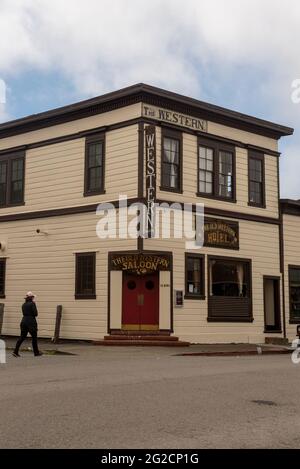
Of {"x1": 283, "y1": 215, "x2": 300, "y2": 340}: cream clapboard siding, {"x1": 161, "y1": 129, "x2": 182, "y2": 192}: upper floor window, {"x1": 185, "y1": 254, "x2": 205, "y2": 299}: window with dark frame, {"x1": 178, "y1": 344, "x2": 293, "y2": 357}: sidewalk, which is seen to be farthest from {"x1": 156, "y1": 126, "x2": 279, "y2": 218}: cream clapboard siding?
{"x1": 178, "y1": 344, "x2": 293, "y2": 357}: sidewalk

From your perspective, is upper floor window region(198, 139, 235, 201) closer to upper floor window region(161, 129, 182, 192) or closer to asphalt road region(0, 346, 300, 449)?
upper floor window region(161, 129, 182, 192)

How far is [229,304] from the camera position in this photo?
22688mm

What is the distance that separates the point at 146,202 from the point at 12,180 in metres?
7.07

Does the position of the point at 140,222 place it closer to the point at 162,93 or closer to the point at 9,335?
the point at 162,93

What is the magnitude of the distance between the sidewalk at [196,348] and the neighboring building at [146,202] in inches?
23.2

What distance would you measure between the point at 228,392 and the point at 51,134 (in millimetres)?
15753

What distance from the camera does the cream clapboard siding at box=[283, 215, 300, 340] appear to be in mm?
24797

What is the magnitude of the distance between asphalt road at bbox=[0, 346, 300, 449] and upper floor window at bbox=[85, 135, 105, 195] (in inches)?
331

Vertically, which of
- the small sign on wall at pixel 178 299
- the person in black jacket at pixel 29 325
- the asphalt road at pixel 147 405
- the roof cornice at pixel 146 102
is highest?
the roof cornice at pixel 146 102

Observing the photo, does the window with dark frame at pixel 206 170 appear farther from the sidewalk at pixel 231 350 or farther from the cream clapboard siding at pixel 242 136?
the sidewalk at pixel 231 350

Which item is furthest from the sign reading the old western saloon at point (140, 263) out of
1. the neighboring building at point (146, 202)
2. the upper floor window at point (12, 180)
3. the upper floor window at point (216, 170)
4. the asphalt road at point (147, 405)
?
the asphalt road at point (147, 405)

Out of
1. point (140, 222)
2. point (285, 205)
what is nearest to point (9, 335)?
point (140, 222)

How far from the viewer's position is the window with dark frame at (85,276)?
2159 cm

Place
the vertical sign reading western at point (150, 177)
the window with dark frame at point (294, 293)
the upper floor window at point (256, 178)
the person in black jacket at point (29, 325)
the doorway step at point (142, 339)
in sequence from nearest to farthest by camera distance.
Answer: the person in black jacket at point (29, 325) → the doorway step at point (142, 339) → the vertical sign reading western at point (150, 177) → the upper floor window at point (256, 178) → the window with dark frame at point (294, 293)
